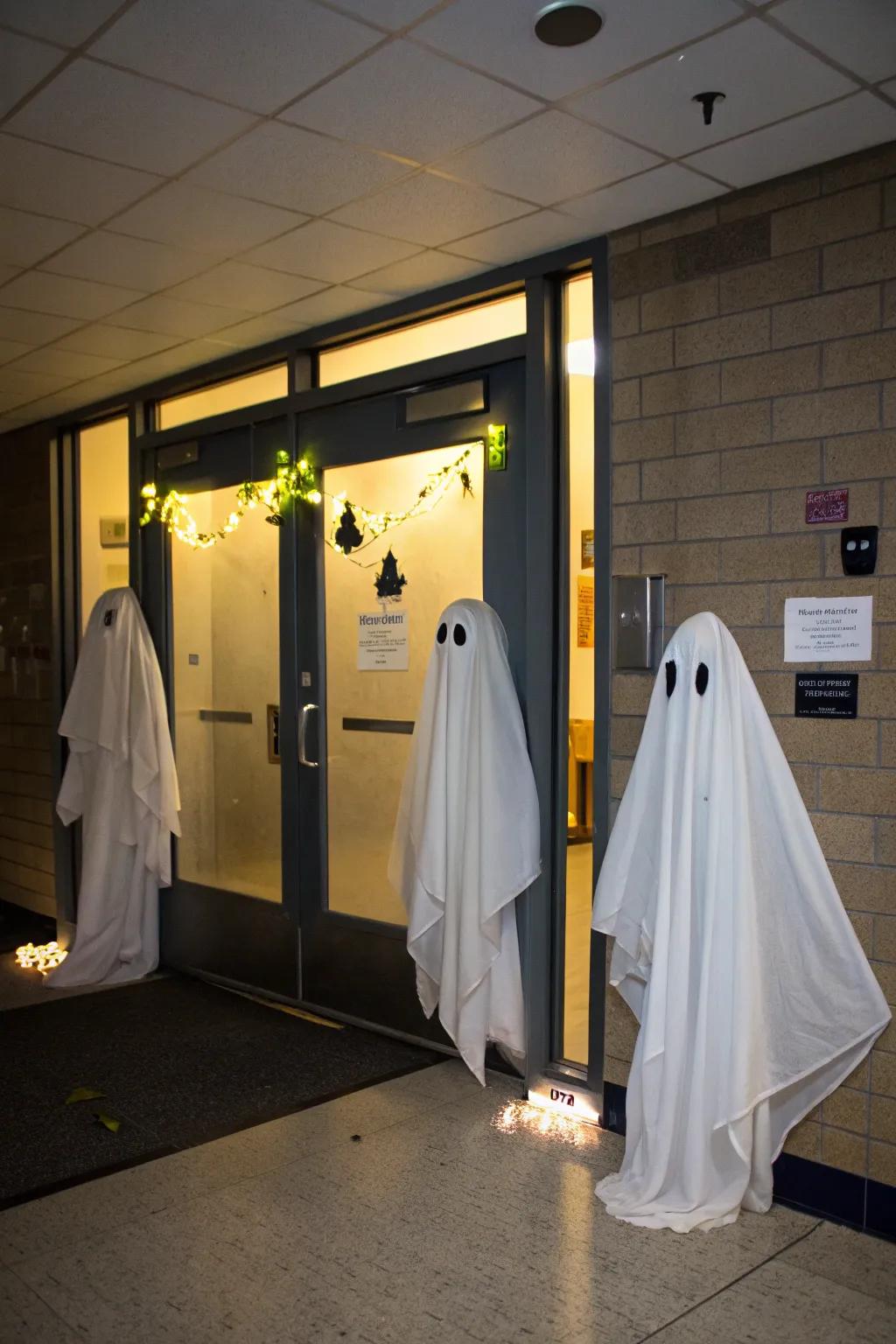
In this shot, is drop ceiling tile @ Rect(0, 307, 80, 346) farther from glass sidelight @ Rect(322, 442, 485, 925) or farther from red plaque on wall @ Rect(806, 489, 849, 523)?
red plaque on wall @ Rect(806, 489, 849, 523)

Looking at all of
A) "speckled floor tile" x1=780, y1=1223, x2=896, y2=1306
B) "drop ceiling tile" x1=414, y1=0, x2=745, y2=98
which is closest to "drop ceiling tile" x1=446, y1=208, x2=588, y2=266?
"drop ceiling tile" x1=414, y1=0, x2=745, y2=98

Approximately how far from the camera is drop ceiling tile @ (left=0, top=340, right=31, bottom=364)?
4566 millimetres

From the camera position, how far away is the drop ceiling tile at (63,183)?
2.87 meters

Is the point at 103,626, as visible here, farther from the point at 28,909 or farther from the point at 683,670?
the point at 683,670

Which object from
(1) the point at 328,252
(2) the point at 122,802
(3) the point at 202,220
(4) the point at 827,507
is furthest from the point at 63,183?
(2) the point at 122,802

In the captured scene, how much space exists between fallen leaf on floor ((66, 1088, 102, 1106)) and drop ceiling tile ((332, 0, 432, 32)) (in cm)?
310

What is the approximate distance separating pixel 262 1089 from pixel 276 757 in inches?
54.4

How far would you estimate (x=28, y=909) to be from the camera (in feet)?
→ 20.2

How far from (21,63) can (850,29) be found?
64.9 inches

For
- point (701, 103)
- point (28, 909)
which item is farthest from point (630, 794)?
point (28, 909)

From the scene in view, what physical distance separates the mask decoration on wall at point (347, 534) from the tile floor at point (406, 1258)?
6.69 ft

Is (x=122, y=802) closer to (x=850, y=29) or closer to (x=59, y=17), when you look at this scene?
(x=59, y=17)

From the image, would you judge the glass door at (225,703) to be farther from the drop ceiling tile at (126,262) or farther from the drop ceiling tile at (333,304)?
the drop ceiling tile at (126,262)

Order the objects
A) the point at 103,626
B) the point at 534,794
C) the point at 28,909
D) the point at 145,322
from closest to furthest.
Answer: the point at 534,794, the point at 145,322, the point at 103,626, the point at 28,909
